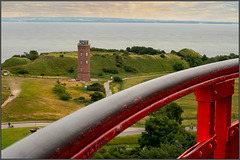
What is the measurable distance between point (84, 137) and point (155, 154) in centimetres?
914

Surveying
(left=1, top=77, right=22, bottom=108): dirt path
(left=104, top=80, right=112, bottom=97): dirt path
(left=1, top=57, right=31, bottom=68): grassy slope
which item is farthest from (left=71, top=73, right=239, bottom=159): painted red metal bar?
(left=1, top=57, right=31, bottom=68): grassy slope

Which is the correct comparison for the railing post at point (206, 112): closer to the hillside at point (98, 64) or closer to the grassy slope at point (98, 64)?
the hillside at point (98, 64)

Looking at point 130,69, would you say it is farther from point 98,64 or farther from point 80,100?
point 80,100

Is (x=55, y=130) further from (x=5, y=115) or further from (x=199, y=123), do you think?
→ (x=5, y=115)

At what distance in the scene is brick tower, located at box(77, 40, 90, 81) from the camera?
3950cm

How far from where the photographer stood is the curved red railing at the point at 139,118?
712mm

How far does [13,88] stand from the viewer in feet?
95.2

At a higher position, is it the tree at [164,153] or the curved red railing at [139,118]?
the curved red railing at [139,118]

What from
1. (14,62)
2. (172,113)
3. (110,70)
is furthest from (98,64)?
(172,113)

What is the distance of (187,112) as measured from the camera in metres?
23.5

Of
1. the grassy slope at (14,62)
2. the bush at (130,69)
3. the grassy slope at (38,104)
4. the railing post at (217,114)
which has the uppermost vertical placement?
the grassy slope at (14,62)

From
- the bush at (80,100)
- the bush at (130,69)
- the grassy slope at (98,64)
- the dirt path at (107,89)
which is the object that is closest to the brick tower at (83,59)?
the dirt path at (107,89)

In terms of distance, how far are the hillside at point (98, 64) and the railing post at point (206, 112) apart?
138 feet

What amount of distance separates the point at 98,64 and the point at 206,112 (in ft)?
157
